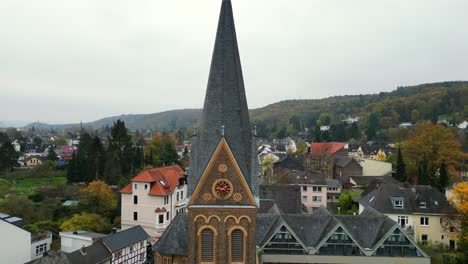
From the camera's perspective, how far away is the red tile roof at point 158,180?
51.2 meters

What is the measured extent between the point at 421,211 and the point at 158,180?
3237 cm

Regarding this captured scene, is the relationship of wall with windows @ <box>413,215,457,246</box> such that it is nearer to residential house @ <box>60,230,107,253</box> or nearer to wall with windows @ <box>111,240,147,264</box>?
wall with windows @ <box>111,240,147,264</box>

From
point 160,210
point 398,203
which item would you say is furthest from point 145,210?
point 398,203

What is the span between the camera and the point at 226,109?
70.0ft

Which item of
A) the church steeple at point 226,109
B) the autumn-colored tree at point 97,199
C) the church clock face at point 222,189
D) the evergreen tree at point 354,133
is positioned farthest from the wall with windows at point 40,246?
the evergreen tree at point 354,133

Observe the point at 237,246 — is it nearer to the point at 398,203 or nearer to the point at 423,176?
the point at 398,203

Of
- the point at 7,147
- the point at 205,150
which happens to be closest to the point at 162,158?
the point at 7,147

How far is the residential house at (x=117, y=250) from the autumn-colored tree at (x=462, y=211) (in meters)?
30.9

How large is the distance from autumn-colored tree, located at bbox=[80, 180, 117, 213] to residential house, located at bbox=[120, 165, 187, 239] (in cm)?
274

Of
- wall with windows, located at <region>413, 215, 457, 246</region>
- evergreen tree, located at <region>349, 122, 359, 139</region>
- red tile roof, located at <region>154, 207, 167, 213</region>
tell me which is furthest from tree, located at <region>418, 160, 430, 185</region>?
evergreen tree, located at <region>349, 122, 359, 139</region>

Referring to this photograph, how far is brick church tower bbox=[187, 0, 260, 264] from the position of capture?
20.9 metres

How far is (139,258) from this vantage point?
4041 cm

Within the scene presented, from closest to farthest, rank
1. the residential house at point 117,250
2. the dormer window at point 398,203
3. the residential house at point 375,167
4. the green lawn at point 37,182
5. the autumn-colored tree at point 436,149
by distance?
1. the residential house at point 117,250
2. the dormer window at point 398,203
3. the autumn-colored tree at point 436,149
4. the green lawn at point 37,182
5. the residential house at point 375,167

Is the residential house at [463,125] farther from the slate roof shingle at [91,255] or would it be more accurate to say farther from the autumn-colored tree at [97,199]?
the slate roof shingle at [91,255]
